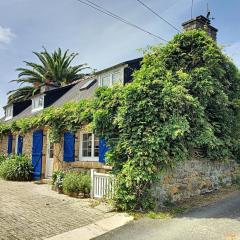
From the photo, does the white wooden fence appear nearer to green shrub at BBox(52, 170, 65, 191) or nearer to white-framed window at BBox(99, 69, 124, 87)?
green shrub at BBox(52, 170, 65, 191)

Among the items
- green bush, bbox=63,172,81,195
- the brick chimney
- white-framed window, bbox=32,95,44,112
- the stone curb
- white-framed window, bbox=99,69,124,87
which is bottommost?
the stone curb

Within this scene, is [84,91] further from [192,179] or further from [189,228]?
[189,228]

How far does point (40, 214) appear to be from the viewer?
801 cm

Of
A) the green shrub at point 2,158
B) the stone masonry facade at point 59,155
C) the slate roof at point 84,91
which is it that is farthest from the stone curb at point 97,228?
the green shrub at point 2,158

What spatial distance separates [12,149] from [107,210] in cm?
1193

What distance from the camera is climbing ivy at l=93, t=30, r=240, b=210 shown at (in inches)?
330

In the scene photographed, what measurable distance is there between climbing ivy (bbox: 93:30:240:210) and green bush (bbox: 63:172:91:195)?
1.96m

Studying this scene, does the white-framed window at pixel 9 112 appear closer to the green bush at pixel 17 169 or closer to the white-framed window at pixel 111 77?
the green bush at pixel 17 169

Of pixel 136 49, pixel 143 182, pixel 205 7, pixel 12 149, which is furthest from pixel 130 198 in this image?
pixel 12 149

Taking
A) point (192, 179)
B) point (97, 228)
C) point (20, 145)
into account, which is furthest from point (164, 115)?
point (20, 145)

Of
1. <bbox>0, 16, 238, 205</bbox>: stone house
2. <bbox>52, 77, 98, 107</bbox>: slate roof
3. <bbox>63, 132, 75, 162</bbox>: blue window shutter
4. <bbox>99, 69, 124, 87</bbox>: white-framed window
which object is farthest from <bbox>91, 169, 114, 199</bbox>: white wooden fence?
<bbox>52, 77, 98, 107</bbox>: slate roof

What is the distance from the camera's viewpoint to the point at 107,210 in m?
8.43

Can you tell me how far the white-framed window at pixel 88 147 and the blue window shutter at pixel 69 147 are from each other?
1.22 ft

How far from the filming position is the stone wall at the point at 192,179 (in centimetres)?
885
